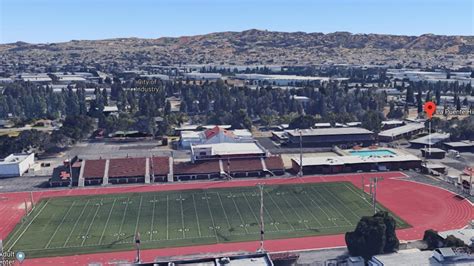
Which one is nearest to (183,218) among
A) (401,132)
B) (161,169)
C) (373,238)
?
(161,169)

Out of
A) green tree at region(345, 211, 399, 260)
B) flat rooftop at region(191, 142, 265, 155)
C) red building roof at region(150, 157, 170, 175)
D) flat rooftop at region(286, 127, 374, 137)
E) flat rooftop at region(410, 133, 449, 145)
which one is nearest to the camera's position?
green tree at region(345, 211, 399, 260)

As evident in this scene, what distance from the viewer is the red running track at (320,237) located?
50844 millimetres

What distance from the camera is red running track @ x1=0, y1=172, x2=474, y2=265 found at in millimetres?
50844

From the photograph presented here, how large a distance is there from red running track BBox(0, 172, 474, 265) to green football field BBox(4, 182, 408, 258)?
152 centimetres

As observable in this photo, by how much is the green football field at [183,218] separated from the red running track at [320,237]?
4.98 feet

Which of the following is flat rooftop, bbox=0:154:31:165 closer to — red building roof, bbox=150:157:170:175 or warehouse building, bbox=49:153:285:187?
warehouse building, bbox=49:153:285:187

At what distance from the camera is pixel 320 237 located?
54219mm

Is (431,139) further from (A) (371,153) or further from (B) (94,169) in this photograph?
(B) (94,169)

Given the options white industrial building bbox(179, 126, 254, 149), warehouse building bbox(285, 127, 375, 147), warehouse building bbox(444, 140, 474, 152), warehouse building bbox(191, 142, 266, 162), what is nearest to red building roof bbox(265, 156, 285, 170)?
warehouse building bbox(191, 142, 266, 162)

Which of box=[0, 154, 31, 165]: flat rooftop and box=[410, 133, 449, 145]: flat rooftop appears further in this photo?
box=[410, 133, 449, 145]: flat rooftop

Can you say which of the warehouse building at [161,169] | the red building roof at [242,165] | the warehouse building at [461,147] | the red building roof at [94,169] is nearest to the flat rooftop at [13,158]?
the warehouse building at [161,169]

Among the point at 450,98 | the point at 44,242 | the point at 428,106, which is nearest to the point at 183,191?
the point at 44,242

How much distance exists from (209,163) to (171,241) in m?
27.6

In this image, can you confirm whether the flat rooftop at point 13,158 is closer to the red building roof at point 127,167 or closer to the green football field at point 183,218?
the red building roof at point 127,167
